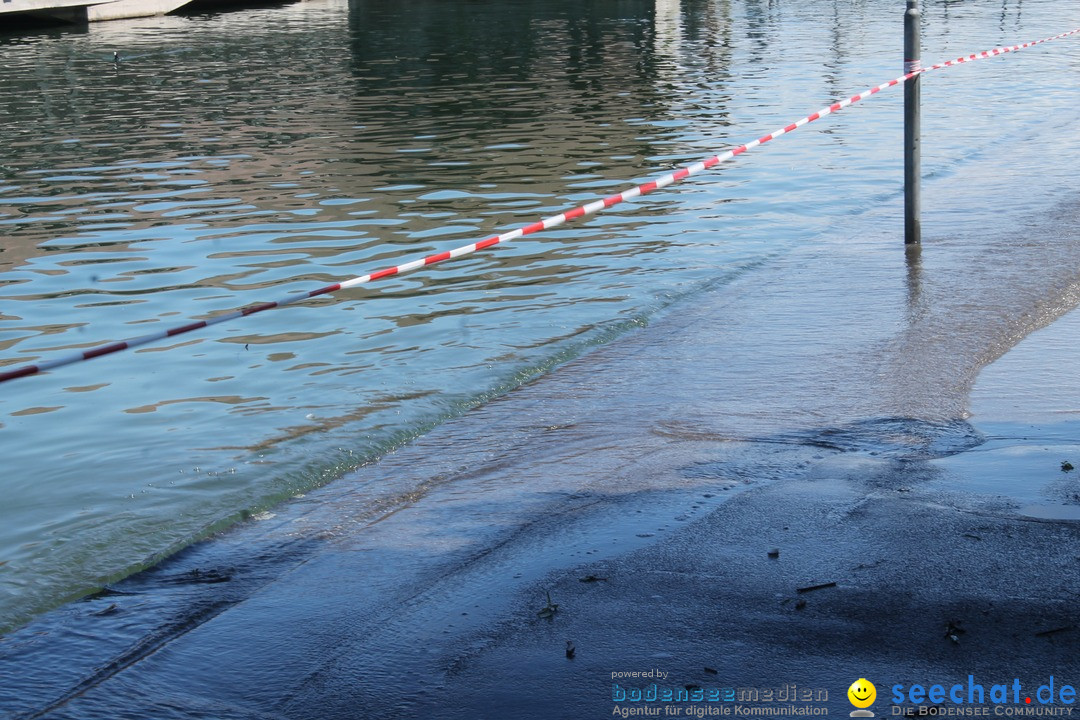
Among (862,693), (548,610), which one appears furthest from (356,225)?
(862,693)

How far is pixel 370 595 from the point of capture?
168 inches

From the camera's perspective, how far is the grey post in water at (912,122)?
8.54 m


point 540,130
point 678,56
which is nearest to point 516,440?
point 540,130

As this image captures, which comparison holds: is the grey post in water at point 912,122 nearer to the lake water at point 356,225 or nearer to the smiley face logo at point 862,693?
the lake water at point 356,225

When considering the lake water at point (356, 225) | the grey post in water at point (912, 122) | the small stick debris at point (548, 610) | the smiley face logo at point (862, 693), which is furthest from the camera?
the grey post in water at point (912, 122)

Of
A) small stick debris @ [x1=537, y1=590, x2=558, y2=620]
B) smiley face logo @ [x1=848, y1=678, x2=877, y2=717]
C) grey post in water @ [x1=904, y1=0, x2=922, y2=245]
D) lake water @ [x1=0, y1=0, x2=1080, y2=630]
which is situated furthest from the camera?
grey post in water @ [x1=904, y1=0, x2=922, y2=245]

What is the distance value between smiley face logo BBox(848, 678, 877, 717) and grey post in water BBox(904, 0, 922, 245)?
5.83 m

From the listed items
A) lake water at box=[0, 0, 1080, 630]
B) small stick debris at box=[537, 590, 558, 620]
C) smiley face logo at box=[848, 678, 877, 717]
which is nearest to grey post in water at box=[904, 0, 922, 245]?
lake water at box=[0, 0, 1080, 630]

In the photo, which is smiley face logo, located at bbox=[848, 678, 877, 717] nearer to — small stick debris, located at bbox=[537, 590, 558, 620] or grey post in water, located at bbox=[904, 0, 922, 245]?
small stick debris, located at bbox=[537, 590, 558, 620]

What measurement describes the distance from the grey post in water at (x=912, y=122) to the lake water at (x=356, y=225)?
41.9 inches

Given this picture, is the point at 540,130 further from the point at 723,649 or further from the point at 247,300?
the point at 723,649

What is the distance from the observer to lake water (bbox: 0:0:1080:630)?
6.44 meters

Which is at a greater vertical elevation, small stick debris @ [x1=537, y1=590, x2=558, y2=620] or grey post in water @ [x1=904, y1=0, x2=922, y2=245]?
grey post in water @ [x1=904, y1=0, x2=922, y2=245]

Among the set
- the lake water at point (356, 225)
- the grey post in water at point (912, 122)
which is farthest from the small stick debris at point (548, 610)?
the grey post in water at point (912, 122)
